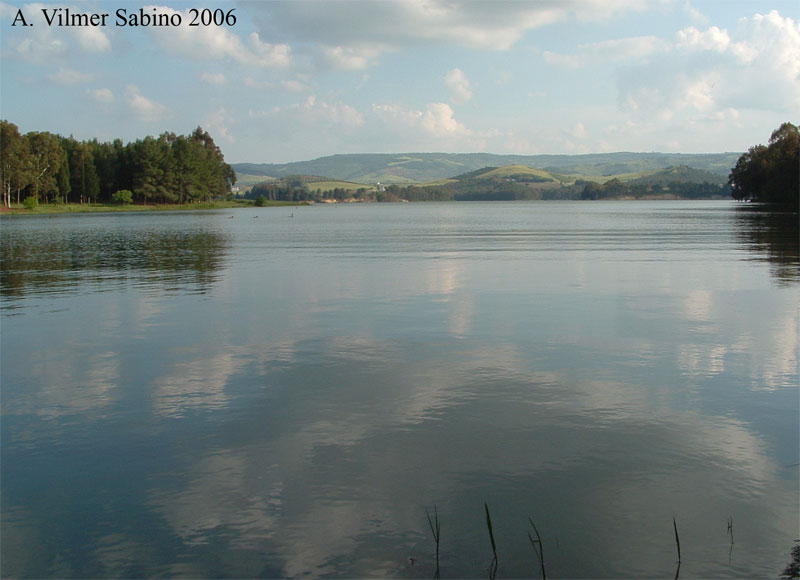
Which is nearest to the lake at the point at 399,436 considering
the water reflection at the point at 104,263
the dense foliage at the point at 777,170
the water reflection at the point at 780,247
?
the water reflection at the point at 104,263

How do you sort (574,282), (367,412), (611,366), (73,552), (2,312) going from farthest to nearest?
(574,282)
(2,312)
(611,366)
(367,412)
(73,552)

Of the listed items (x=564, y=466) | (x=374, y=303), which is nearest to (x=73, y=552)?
(x=564, y=466)

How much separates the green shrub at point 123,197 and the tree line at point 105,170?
208mm

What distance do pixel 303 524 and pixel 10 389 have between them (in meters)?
7.62

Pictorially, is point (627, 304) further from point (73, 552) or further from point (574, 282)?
point (73, 552)

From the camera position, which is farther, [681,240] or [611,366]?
[681,240]

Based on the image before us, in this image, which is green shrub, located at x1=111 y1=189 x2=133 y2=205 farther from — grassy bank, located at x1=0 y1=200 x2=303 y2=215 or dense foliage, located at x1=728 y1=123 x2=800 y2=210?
dense foliage, located at x1=728 y1=123 x2=800 y2=210

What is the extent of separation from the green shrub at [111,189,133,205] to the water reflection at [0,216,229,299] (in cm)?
9983

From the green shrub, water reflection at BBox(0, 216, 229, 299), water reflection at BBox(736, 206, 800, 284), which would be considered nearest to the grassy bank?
the green shrub

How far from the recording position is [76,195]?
14825cm

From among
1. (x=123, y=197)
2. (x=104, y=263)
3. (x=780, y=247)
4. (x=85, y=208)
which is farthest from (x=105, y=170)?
(x=780, y=247)

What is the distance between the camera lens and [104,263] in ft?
112

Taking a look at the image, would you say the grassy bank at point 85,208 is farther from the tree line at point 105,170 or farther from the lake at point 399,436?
the lake at point 399,436

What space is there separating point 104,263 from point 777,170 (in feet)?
344
